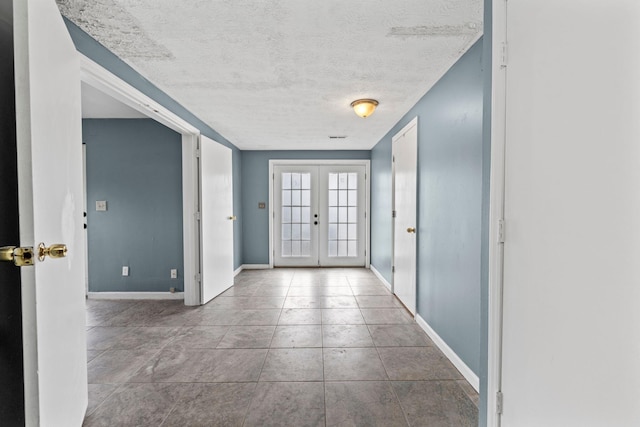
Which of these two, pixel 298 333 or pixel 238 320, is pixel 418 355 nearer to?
pixel 298 333

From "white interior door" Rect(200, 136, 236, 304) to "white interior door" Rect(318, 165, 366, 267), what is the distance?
1.93 metres

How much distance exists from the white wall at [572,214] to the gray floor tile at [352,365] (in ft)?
3.40

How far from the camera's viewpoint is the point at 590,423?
0.83 meters

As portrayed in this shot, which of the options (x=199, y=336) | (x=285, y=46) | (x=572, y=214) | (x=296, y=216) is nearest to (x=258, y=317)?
(x=199, y=336)

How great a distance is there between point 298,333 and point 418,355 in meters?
1.08

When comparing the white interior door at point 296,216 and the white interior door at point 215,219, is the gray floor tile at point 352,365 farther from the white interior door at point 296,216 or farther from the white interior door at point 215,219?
the white interior door at point 296,216

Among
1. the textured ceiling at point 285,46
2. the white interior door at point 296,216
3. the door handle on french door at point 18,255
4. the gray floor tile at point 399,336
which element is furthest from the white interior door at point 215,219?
the door handle on french door at point 18,255

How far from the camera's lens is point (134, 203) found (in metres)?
3.78

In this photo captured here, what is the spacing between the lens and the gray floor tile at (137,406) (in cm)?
166

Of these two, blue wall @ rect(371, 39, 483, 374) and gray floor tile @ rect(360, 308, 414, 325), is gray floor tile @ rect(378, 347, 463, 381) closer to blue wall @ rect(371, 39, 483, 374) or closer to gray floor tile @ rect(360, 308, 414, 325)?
blue wall @ rect(371, 39, 483, 374)

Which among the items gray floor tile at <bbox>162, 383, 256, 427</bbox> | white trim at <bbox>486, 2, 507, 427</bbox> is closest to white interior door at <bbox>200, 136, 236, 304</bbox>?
gray floor tile at <bbox>162, 383, 256, 427</bbox>

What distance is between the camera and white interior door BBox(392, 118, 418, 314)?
10.1 feet

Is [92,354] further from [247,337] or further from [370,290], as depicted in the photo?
[370,290]

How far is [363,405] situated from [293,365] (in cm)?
64
